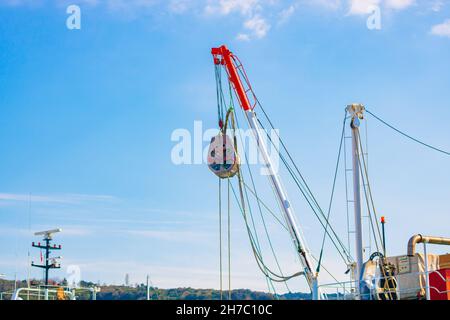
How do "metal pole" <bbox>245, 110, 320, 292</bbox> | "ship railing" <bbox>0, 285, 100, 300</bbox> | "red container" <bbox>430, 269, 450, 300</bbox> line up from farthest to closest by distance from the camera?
1. "metal pole" <bbox>245, 110, 320, 292</bbox>
2. "ship railing" <bbox>0, 285, 100, 300</bbox>
3. "red container" <bbox>430, 269, 450, 300</bbox>

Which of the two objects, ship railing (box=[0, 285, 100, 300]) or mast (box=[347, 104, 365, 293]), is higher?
mast (box=[347, 104, 365, 293])

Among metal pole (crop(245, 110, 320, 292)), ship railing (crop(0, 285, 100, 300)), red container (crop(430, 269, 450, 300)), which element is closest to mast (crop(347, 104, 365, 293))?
red container (crop(430, 269, 450, 300))

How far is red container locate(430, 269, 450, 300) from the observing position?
60.6 ft

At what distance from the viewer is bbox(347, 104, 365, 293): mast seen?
73.4 feet

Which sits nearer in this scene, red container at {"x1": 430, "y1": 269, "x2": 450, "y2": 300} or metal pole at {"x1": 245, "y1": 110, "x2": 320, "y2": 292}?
red container at {"x1": 430, "y1": 269, "x2": 450, "y2": 300}

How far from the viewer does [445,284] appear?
1867 cm

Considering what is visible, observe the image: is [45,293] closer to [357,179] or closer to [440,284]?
[357,179]

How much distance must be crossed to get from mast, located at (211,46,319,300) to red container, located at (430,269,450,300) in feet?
31.9

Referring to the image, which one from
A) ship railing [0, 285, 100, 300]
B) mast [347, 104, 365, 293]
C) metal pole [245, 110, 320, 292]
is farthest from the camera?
metal pole [245, 110, 320, 292]

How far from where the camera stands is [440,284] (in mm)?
18875

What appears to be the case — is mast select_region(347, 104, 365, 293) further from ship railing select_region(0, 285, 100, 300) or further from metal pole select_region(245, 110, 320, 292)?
ship railing select_region(0, 285, 100, 300)
